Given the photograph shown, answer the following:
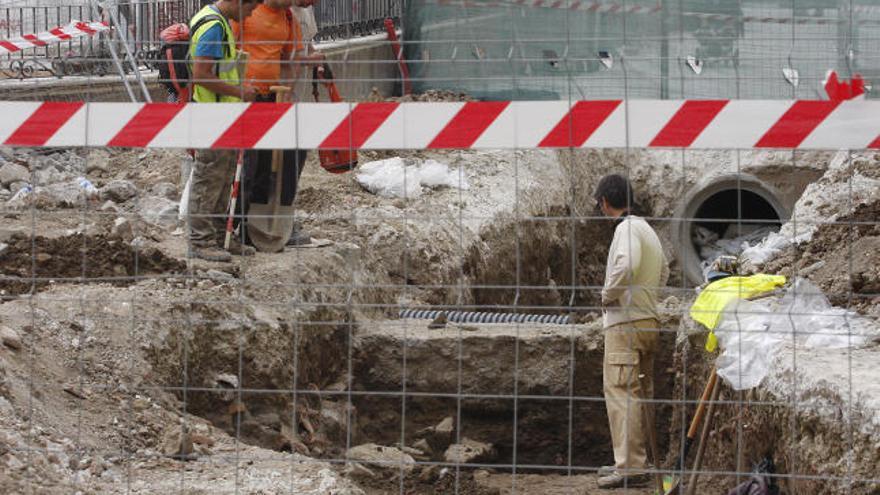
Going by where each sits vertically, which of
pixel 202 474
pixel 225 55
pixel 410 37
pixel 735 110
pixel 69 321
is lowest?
pixel 202 474

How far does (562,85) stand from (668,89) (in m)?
1.21

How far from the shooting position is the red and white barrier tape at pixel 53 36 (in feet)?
48.9

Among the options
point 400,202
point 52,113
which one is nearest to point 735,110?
point 52,113

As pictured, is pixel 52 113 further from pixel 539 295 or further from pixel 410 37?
pixel 410 37

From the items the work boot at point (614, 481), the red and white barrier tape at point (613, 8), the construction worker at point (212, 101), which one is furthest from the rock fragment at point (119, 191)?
the red and white barrier tape at point (613, 8)

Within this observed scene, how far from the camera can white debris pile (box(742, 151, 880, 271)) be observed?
1123cm

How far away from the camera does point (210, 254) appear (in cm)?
998

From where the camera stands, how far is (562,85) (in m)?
15.9

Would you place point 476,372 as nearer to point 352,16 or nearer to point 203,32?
point 203,32

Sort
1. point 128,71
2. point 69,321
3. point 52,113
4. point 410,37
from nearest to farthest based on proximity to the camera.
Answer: point 52,113 < point 69,321 < point 128,71 < point 410,37

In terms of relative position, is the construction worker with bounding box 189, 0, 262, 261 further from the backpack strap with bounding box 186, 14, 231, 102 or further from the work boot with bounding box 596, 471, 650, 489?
the work boot with bounding box 596, 471, 650, 489

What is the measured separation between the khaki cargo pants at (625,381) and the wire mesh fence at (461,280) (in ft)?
0.07

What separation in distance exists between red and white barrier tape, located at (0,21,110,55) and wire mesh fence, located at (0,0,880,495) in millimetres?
873

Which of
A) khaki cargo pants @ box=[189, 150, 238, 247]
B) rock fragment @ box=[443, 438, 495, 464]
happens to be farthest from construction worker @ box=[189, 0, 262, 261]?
rock fragment @ box=[443, 438, 495, 464]
